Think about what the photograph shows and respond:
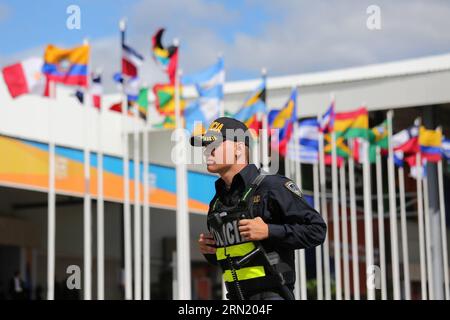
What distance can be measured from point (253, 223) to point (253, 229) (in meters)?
0.03

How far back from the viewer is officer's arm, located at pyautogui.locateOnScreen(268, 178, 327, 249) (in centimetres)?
403

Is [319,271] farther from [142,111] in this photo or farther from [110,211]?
[110,211]

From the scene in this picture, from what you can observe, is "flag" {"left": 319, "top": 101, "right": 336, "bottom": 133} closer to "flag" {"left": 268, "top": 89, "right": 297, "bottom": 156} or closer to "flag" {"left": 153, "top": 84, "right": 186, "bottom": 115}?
"flag" {"left": 268, "top": 89, "right": 297, "bottom": 156}

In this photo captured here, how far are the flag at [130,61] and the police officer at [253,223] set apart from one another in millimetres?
13031

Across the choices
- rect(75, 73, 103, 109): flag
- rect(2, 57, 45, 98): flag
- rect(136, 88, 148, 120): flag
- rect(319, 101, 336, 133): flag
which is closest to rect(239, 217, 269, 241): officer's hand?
rect(2, 57, 45, 98): flag

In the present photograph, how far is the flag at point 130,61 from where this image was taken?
17094 mm

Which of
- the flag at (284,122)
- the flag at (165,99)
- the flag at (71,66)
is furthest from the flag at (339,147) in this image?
the flag at (71,66)

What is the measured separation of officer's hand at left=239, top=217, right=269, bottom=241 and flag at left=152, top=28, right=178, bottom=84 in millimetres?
13511

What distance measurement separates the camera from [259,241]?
13.5 feet

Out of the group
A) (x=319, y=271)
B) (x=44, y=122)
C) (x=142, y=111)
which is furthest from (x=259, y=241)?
(x=44, y=122)

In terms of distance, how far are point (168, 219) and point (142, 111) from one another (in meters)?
14.9

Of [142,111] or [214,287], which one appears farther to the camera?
[214,287]

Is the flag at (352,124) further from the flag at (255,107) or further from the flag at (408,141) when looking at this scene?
the flag at (255,107)

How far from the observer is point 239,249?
416cm
